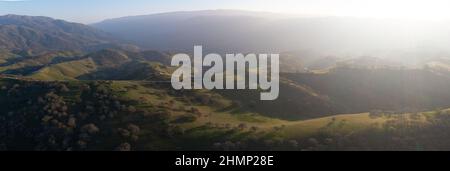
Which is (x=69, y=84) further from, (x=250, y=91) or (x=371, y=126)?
(x=371, y=126)

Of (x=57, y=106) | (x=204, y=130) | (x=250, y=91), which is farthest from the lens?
(x=250, y=91)

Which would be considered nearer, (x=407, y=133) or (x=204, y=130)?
(x=407, y=133)

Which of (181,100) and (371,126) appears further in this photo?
(181,100)

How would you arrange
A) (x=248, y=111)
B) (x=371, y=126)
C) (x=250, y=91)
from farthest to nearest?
(x=250, y=91)
(x=248, y=111)
(x=371, y=126)
